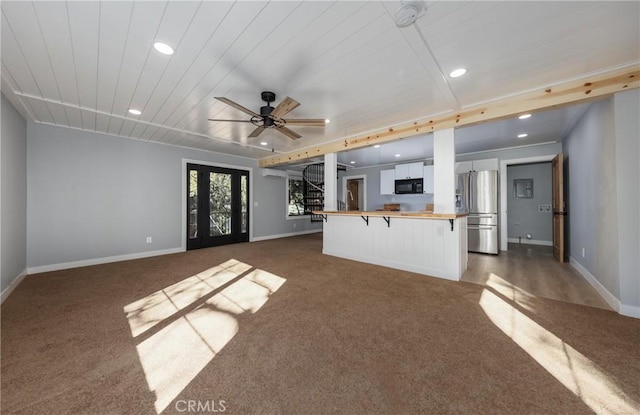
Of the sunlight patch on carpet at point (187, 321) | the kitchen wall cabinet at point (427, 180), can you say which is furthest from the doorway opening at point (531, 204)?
the sunlight patch on carpet at point (187, 321)

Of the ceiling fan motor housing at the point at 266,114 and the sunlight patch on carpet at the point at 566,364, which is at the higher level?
the ceiling fan motor housing at the point at 266,114

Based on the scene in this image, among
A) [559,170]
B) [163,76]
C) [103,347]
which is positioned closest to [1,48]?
[163,76]

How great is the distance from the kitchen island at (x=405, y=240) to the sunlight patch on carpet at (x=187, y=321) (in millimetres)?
1831

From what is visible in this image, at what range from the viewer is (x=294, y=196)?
8.25 m

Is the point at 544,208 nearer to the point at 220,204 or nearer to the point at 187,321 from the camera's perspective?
the point at 187,321

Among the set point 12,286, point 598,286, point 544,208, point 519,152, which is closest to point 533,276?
point 598,286

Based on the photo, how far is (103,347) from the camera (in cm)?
185

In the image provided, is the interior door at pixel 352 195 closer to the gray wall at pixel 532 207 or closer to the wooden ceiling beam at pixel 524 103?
the wooden ceiling beam at pixel 524 103

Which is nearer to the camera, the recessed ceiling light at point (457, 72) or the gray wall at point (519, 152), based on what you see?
the recessed ceiling light at point (457, 72)

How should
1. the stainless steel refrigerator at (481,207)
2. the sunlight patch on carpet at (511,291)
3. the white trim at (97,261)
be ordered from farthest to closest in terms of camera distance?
the stainless steel refrigerator at (481,207) < the white trim at (97,261) < the sunlight patch on carpet at (511,291)

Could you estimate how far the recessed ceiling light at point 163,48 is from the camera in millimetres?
1967

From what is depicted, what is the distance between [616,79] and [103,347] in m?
5.26

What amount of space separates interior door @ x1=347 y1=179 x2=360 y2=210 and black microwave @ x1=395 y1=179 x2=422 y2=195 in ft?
7.97

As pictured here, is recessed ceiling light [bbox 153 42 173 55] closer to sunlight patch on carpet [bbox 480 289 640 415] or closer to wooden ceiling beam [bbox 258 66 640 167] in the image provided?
wooden ceiling beam [bbox 258 66 640 167]
